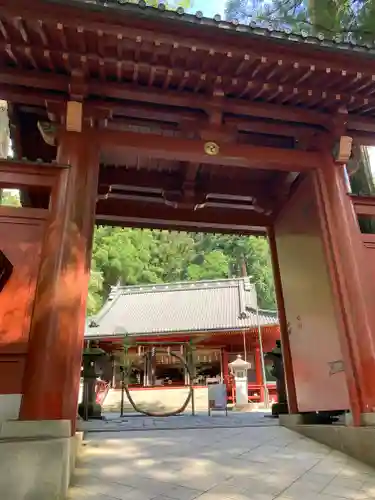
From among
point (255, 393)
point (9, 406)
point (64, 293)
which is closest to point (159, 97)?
point (64, 293)

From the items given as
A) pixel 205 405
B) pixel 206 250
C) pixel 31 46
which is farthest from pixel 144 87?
pixel 206 250

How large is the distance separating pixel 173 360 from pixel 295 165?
14.9 meters

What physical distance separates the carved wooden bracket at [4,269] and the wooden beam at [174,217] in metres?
2.88

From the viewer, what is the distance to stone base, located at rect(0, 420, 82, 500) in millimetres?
2500

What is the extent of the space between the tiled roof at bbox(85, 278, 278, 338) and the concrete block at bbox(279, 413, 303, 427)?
10211 mm

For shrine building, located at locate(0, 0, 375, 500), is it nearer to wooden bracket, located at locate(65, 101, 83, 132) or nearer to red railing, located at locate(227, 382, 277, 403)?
wooden bracket, located at locate(65, 101, 83, 132)

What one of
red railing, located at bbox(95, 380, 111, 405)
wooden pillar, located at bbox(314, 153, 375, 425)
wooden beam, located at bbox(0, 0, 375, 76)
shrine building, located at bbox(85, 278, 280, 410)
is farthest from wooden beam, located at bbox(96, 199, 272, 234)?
red railing, located at bbox(95, 380, 111, 405)

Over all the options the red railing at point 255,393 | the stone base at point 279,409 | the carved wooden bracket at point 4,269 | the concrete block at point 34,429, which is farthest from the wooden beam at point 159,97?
the red railing at point 255,393

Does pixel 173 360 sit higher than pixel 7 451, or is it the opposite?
pixel 173 360

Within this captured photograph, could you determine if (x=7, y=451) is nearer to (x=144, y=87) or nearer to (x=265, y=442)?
(x=265, y=442)

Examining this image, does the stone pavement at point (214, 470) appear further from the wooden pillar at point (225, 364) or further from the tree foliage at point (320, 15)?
the wooden pillar at point (225, 364)

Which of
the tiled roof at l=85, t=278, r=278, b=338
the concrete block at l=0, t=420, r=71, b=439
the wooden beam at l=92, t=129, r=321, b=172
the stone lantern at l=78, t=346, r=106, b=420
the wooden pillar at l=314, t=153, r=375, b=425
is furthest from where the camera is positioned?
the tiled roof at l=85, t=278, r=278, b=338

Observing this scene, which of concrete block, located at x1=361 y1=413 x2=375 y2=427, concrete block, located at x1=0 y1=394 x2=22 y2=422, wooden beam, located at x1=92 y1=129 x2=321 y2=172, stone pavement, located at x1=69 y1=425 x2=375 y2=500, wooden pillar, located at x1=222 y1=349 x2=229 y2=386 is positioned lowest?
stone pavement, located at x1=69 y1=425 x2=375 y2=500

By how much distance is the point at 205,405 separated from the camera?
15.0m
